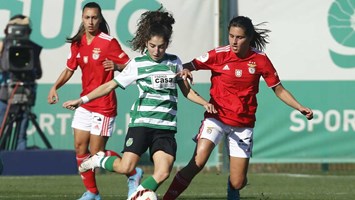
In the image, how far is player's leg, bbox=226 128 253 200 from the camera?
11438 millimetres

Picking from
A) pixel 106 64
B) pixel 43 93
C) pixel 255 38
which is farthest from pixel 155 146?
pixel 43 93

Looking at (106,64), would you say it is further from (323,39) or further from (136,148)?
(323,39)

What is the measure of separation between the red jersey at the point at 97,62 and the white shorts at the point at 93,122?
49 millimetres

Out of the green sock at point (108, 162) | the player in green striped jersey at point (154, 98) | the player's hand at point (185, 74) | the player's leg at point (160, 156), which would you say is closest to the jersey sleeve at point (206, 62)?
the player in green striped jersey at point (154, 98)

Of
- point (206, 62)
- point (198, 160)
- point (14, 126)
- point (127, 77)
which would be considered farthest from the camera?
point (14, 126)

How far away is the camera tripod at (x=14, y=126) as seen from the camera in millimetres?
17797

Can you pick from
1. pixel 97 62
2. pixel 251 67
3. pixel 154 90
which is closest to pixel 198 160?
pixel 154 90

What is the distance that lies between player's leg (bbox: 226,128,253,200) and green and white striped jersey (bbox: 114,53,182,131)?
925 mm

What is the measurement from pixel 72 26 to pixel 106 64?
6.98 meters

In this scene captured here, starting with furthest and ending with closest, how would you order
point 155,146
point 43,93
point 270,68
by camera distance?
point 43,93, point 270,68, point 155,146

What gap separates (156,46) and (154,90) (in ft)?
1.32

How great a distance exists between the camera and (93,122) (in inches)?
498

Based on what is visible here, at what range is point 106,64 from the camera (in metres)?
11.3

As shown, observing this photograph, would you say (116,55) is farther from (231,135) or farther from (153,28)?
(153,28)
